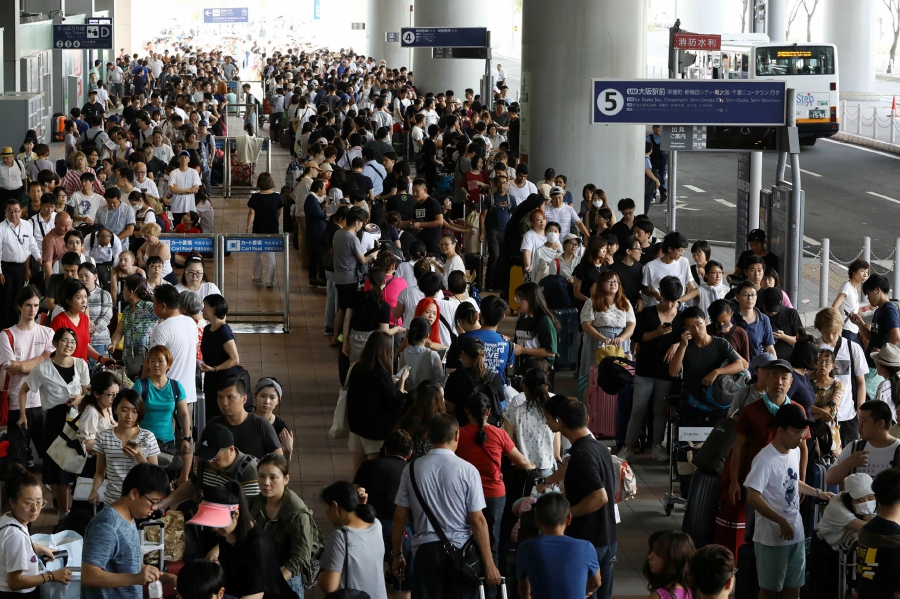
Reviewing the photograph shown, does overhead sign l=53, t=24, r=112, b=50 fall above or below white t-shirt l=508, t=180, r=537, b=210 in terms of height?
above

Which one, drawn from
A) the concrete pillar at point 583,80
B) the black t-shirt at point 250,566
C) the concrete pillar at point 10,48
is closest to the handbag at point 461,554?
the black t-shirt at point 250,566

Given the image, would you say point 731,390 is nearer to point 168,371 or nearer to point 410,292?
point 410,292

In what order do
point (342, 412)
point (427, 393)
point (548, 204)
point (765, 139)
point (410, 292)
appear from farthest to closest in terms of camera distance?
point (548, 204) < point (765, 139) < point (410, 292) < point (342, 412) < point (427, 393)

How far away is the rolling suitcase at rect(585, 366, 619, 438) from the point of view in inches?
428

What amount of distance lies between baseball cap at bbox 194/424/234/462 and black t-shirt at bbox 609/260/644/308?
19.5 ft

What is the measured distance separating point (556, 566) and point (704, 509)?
2.32 meters

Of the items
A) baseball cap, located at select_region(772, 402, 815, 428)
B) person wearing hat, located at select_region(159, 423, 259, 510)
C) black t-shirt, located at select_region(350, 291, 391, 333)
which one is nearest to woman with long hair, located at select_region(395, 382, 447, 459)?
person wearing hat, located at select_region(159, 423, 259, 510)

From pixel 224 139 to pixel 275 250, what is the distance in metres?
11.8

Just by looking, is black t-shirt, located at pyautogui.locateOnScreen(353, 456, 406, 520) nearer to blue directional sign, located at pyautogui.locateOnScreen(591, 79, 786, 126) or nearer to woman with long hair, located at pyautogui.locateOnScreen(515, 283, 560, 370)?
woman with long hair, located at pyautogui.locateOnScreen(515, 283, 560, 370)

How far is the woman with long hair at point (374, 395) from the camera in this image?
8.32m

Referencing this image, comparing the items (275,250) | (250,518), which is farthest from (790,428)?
(275,250)

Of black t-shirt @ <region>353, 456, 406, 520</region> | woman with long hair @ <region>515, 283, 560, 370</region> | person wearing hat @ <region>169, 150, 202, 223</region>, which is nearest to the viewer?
black t-shirt @ <region>353, 456, 406, 520</region>

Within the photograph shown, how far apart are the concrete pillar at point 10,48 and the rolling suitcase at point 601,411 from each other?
23187 millimetres

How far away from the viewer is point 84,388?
8891 millimetres
